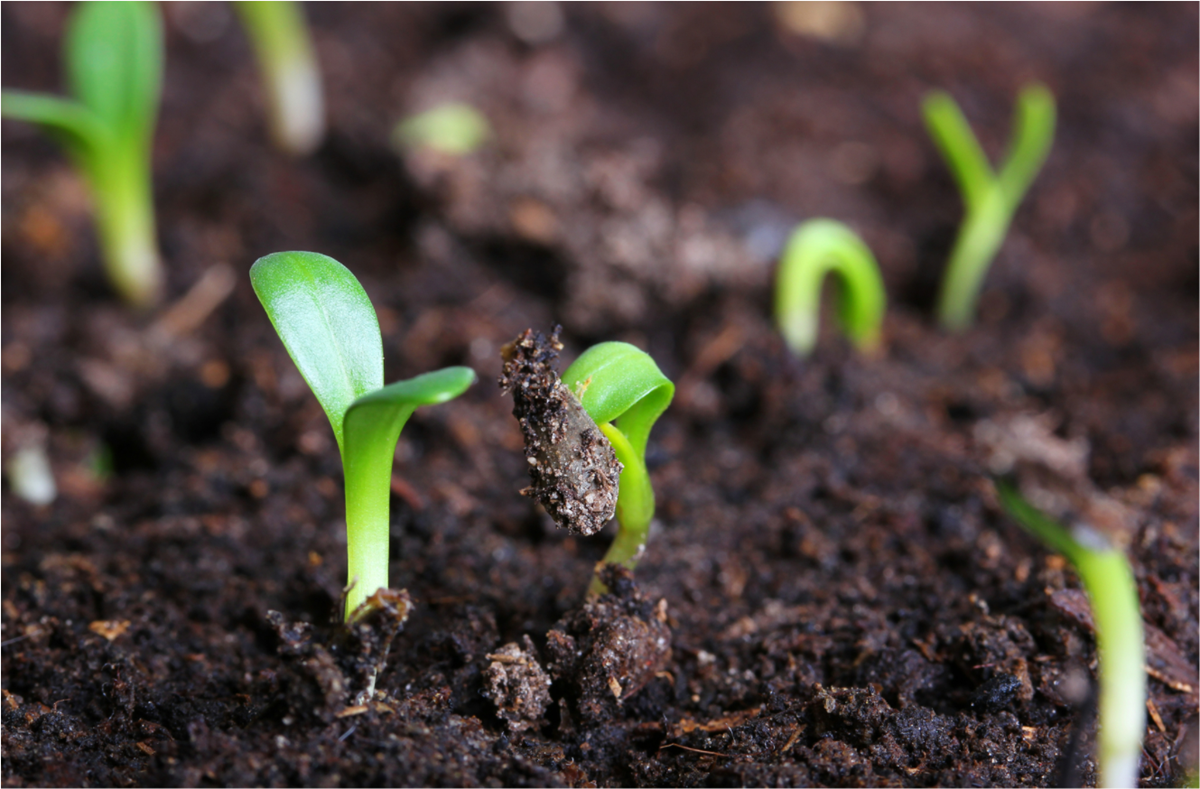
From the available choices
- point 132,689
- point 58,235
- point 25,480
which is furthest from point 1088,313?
point 58,235

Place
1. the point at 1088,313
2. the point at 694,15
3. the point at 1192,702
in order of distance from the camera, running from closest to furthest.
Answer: the point at 1192,702 → the point at 1088,313 → the point at 694,15

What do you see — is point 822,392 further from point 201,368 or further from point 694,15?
point 694,15

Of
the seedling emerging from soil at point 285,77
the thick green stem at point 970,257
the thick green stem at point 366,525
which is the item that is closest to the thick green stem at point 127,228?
the seedling emerging from soil at point 285,77

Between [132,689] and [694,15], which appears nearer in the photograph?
[132,689]

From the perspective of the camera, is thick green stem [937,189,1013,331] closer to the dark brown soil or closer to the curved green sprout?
the dark brown soil

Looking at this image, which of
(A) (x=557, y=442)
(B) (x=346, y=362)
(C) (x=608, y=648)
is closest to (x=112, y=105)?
(B) (x=346, y=362)

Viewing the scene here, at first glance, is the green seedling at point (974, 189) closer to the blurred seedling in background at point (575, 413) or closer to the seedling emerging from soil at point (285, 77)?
the blurred seedling in background at point (575, 413)

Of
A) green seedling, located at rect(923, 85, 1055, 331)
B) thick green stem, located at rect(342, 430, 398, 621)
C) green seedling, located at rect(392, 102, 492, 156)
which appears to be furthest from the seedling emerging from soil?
thick green stem, located at rect(342, 430, 398, 621)
